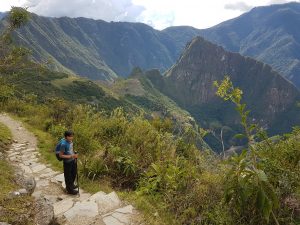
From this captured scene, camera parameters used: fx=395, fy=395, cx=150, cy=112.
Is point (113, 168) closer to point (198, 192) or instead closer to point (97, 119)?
point (198, 192)

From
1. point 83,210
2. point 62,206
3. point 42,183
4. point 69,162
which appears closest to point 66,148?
point 69,162

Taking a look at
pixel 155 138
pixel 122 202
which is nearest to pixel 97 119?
pixel 155 138

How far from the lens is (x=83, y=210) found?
859 cm

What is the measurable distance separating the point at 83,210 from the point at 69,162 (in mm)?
1990

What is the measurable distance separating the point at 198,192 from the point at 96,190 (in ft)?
9.63

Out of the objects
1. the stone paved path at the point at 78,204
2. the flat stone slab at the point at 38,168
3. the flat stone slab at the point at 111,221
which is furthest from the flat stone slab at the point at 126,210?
the flat stone slab at the point at 38,168

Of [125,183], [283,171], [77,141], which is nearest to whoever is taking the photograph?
[283,171]

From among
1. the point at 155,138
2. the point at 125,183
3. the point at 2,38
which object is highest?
the point at 2,38

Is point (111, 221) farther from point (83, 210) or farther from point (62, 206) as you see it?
point (62, 206)

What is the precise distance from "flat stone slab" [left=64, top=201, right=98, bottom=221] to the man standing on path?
112 cm

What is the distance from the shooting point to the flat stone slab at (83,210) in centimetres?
837

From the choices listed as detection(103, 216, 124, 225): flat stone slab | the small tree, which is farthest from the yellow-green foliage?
the small tree

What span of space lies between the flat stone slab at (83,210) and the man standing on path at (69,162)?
1122mm

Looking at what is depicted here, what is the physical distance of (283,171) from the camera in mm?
7281
